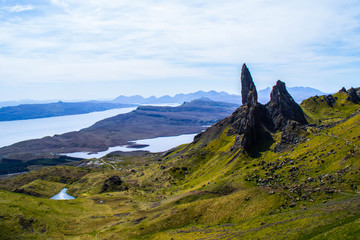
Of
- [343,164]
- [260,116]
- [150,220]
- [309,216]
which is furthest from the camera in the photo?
[260,116]

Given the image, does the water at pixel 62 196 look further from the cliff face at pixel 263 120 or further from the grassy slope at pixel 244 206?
the cliff face at pixel 263 120

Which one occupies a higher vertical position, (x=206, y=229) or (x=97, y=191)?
(x=206, y=229)

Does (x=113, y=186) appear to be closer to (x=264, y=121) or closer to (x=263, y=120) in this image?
(x=263, y=120)

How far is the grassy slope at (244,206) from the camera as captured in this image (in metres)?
58.8

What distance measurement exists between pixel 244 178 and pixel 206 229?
1295 inches

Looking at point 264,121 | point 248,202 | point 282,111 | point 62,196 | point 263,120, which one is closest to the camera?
point 248,202

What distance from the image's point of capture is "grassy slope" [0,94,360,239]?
193 feet

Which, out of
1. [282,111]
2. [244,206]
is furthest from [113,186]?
[282,111]

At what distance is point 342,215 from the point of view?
2095 inches

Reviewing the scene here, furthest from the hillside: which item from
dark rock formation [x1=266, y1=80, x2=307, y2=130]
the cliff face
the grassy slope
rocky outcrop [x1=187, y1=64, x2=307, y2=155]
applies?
dark rock formation [x1=266, y1=80, x2=307, y2=130]

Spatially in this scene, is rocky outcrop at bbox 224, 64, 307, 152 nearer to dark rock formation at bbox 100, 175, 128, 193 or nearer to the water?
dark rock formation at bbox 100, 175, 128, 193

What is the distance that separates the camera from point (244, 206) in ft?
255

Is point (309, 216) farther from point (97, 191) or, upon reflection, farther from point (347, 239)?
point (97, 191)

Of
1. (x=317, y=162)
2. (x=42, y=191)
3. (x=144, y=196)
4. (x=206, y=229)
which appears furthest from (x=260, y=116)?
(x=42, y=191)
